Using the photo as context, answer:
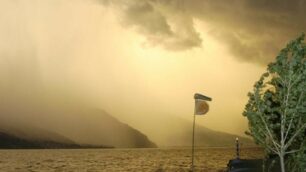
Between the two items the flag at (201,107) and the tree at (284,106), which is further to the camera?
the flag at (201,107)

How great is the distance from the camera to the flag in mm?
52406

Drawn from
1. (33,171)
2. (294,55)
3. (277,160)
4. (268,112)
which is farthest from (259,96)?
(33,171)

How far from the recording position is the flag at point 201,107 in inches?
2063

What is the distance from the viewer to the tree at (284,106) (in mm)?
34938

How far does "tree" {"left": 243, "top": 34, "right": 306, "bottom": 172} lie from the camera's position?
34938mm

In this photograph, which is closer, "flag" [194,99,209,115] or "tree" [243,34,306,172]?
"tree" [243,34,306,172]

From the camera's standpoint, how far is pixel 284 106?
35.1m

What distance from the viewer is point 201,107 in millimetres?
52594

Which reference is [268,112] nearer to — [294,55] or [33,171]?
[294,55]

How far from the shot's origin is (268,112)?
36750 millimetres

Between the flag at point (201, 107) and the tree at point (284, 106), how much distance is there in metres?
15.2

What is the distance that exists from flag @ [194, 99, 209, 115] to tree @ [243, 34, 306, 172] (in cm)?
1523

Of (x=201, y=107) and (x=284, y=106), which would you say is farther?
(x=201, y=107)

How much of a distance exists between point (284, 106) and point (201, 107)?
59.2 feet
